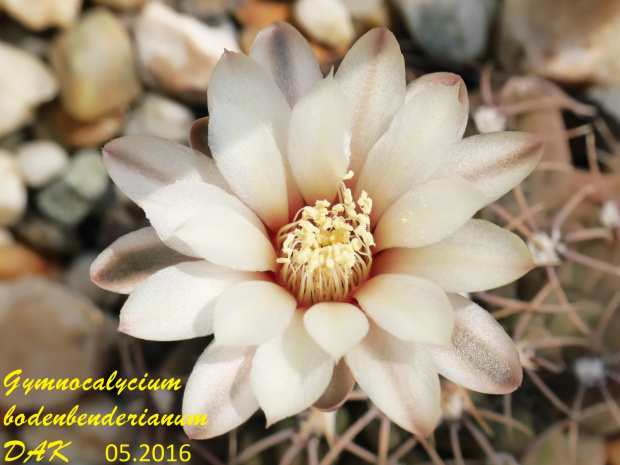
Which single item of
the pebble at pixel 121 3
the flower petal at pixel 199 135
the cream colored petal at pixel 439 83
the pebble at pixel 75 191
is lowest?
the pebble at pixel 75 191

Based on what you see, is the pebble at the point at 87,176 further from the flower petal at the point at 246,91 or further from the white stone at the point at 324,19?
the flower petal at the point at 246,91

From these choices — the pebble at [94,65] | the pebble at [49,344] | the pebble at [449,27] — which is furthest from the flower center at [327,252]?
the pebble at [94,65]

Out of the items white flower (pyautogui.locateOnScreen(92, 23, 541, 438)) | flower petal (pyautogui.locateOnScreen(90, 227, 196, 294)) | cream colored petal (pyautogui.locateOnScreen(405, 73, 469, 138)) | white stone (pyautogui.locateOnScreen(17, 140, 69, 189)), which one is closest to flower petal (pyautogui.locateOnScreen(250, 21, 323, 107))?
white flower (pyautogui.locateOnScreen(92, 23, 541, 438))

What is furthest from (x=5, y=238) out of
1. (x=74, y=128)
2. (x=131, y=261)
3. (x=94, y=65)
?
(x=131, y=261)

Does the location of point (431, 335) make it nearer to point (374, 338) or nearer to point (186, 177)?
point (374, 338)

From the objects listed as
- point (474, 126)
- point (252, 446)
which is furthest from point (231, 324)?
point (474, 126)

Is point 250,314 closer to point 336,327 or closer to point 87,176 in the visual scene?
point 336,327
